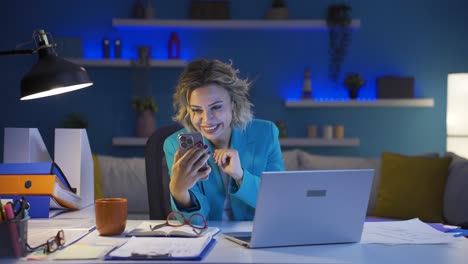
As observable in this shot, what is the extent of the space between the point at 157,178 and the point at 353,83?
2703 millimetres

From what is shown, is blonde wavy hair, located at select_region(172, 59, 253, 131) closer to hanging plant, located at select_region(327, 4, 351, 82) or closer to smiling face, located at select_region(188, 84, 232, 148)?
smiling face, located at select_region(188, 84, 232, 148)

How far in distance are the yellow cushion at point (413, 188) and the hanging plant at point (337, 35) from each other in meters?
1.05

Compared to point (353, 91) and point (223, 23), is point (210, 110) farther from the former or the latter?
point (353, 91)

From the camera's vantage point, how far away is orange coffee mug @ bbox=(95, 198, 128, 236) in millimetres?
1659

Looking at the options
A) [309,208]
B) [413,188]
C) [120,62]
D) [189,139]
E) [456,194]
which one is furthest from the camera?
[120,62]

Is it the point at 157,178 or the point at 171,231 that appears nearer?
the point at 171,231

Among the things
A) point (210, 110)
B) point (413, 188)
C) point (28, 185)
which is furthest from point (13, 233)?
point (413, 188)

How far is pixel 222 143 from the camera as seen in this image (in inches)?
90.4

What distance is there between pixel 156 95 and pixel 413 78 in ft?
6.52

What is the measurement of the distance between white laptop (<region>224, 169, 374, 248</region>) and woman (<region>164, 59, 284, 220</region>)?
0.38 meters

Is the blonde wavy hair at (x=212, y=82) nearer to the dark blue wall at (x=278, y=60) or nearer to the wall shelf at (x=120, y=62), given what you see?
the wall shelf at (x=120, y=62)

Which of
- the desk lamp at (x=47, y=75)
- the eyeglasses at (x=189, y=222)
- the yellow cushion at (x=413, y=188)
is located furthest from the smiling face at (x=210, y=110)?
the yellow cushion at (x=413, y=188)

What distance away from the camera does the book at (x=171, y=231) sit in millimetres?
1620

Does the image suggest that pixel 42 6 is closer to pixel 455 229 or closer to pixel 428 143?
pixel 428 143
